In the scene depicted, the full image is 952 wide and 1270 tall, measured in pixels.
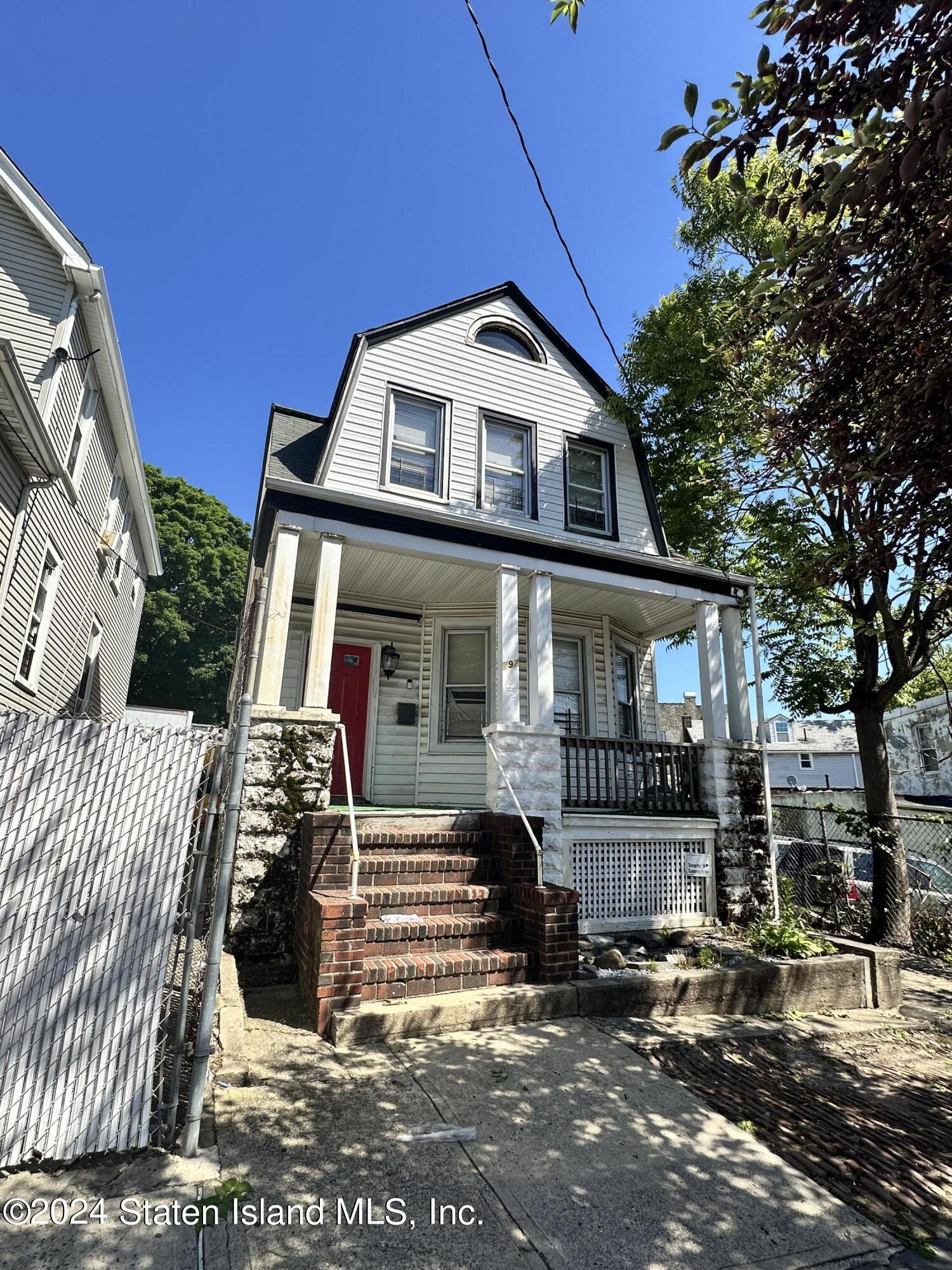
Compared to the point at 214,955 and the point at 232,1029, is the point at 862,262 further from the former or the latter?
the point at 232,1029

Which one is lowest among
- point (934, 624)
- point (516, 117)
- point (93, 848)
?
point (93, 848)

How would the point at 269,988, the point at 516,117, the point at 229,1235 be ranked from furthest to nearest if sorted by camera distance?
the point at 516,117 < the point at 269,988 < the point at 229,1235

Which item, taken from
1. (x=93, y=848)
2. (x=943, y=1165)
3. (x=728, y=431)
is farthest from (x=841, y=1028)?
(x=728, y=431)

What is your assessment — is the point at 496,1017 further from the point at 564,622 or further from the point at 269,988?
the point at 564,622

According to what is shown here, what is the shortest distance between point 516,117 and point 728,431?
4.78 meters

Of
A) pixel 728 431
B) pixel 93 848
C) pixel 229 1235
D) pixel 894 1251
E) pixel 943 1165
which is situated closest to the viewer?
pixel 229 1235

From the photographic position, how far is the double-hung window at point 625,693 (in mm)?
10266

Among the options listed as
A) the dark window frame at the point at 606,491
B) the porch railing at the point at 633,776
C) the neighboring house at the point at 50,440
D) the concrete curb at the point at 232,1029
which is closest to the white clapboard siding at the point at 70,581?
the neighboring house at the point at 50,440

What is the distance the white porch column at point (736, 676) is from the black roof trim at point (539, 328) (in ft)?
4.90

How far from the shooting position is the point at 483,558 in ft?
25.7

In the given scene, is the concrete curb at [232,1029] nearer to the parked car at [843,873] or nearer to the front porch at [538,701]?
the front porch at [538,701]

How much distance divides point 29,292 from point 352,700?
22.8ft

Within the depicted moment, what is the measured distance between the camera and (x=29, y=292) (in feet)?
27.6

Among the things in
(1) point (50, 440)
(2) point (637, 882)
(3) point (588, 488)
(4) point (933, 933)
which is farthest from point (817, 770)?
(1) point (50, 440)
